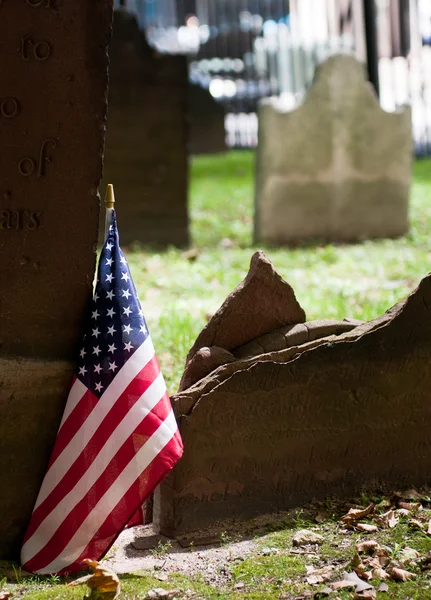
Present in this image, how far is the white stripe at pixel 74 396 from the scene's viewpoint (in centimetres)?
366

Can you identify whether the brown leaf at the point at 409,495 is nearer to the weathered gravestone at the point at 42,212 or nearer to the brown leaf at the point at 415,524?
the brown leaf at the point at 415,524

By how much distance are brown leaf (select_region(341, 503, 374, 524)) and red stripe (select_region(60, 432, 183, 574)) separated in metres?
0.76

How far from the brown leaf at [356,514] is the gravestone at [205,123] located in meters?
13.7

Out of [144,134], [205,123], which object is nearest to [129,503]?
[144,134]

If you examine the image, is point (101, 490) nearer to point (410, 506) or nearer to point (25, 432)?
point (25, 432)

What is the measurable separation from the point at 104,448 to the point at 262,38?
17538 mm

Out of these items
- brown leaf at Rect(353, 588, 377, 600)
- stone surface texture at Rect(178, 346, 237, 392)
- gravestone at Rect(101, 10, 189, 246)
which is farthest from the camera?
gravestone at Rect(101, 10, 189, 246)

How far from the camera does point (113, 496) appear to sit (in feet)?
11.9

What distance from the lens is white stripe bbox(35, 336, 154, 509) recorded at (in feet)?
11.9

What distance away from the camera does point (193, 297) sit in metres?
7.29

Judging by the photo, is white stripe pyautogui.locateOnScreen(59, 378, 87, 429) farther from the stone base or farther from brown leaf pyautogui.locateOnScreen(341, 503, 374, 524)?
brown leaf pyautogui.locateOnScreen(341, 503, 374, 524)

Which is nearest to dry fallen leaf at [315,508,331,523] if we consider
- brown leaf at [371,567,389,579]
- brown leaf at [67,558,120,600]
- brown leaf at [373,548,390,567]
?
brown leaf at [373,548,390,567]

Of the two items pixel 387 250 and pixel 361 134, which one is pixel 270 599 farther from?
pixel 361 134

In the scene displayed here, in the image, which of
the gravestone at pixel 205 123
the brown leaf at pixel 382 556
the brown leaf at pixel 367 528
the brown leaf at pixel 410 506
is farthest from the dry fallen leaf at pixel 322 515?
the gravestone at pixel 205 123
